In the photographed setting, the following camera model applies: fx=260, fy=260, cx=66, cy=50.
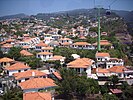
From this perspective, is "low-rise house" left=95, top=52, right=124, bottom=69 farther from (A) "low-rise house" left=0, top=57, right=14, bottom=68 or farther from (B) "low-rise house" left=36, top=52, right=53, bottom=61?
(A) "low-rise house" left=0, top=57, right=14, bottom=68

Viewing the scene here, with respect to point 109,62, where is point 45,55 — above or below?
below

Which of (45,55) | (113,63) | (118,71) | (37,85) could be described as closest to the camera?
(37,85)

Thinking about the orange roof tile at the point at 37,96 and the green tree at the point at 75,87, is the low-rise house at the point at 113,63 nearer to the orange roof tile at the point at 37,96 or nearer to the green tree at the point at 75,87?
the green tree at the point at 75,87

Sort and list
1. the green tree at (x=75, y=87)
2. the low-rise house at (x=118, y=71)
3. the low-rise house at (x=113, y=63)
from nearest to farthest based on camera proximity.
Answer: the green tree at (x=75, y=87)
the low-rise house at (x=118, y=71)
the low-rise house at (x=113, y=63)

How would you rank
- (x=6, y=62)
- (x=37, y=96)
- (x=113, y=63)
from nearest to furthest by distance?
(x=37, y=96), (x=113, y=63), (x=6, y=62)

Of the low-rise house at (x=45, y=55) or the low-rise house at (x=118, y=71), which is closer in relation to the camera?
the low-rise house at (x=118, y=71)

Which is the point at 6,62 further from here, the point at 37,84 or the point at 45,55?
the point at 37,84

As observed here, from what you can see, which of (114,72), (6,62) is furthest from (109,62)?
(6,62)

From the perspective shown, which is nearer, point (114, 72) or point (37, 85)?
point (37, 85)

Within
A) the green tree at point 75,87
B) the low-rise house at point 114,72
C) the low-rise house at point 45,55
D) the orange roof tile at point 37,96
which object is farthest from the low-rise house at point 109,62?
the orange roof tile at point 37,96

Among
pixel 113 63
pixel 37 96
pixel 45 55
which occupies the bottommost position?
pixel 45 55

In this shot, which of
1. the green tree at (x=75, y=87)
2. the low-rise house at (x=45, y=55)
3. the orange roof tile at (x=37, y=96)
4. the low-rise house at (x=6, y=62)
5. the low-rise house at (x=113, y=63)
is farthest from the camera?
the low-rise house at (x=45, y=55)
